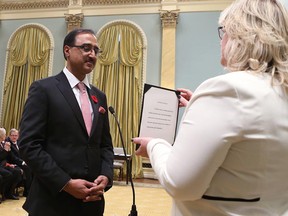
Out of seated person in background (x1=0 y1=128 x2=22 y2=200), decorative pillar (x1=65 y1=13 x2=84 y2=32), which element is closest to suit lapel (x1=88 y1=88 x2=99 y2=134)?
seated person in background (x1=0 y1=128 x2=22 y2=200)

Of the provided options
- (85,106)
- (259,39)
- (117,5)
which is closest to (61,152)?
(85,106)

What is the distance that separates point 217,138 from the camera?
84cm

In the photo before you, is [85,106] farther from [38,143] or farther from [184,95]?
[184,95]

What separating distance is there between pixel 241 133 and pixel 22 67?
9.50 metres

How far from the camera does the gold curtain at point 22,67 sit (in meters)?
9.13

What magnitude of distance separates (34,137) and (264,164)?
46.8 inches

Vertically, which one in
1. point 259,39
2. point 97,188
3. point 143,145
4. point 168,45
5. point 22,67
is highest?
point 168,45

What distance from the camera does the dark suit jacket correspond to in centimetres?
159

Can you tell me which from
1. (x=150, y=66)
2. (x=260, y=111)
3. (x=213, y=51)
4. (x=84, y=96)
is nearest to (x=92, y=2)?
(x=150, y=66)

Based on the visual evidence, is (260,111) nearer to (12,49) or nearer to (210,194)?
(210,194)

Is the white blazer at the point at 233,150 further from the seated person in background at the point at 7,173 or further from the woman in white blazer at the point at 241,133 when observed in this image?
the seated person in background at the point at 7,173

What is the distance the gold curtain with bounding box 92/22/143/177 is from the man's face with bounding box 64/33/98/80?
650 cm

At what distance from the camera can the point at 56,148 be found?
1.66 m

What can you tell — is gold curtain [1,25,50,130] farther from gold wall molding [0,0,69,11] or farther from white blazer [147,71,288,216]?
white blazer [147,71,288,216]
